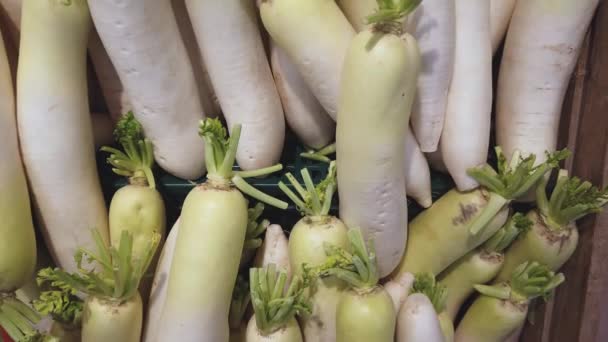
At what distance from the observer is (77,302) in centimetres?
84

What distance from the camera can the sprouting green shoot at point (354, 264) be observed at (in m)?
0.74

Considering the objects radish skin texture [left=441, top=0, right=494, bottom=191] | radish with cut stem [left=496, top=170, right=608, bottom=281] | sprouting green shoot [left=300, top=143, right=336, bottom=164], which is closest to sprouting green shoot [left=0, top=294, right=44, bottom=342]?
sprouting green shoot [left=300, top=143, right=336, bottom=164]

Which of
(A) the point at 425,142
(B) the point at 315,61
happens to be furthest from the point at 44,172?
(A) the point at 425,142

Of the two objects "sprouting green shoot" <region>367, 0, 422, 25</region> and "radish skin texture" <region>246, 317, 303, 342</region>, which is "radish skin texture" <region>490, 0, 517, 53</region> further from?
"radish skin texture" <region>246, 317, 303, 342</region>

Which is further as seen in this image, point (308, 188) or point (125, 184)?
point (125, 184)

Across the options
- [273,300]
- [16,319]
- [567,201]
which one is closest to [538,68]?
[567,201]

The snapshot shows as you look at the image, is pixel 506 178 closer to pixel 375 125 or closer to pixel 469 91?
pixel 469 91

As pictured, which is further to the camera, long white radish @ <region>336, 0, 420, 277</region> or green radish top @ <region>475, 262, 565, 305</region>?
green radish top @ <region>475, 262, 565, 305</region>

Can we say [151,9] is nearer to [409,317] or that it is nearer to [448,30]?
[448,30]

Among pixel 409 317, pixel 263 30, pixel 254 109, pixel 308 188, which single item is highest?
pixel 263 30

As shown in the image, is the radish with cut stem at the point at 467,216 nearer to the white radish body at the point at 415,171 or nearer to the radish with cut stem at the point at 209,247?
the white radish body at the point at 415,171

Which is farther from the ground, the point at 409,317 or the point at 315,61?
the point at 315,61

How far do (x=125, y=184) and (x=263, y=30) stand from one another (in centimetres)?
36

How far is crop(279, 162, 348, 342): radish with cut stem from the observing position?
2.56ft
